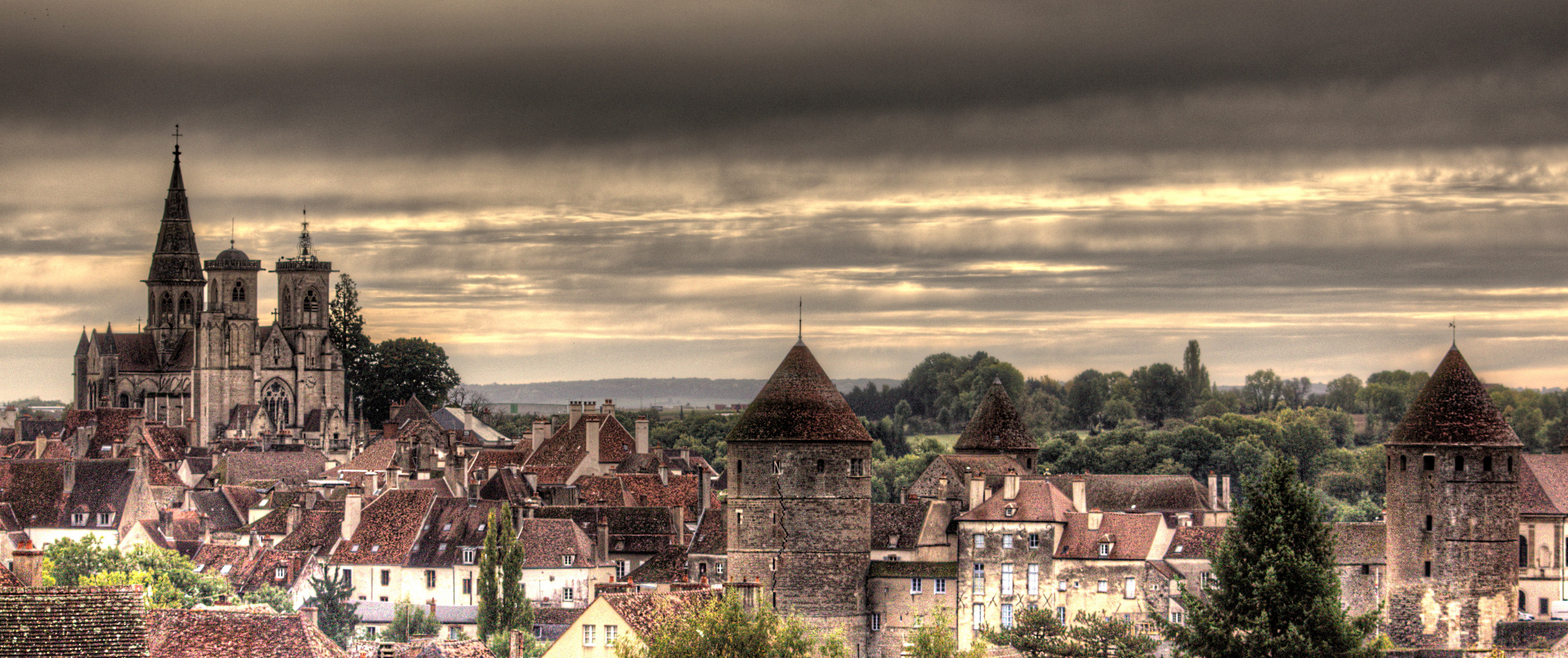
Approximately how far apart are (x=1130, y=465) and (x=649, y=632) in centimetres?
9853

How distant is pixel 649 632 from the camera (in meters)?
63.9

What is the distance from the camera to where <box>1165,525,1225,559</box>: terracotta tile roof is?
86.6 meters

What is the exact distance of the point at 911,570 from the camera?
84.1 m

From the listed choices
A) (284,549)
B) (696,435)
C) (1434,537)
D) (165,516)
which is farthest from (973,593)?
(696,435)

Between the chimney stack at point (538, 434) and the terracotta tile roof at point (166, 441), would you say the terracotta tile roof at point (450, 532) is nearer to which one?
the chimney stack at point (538, 434)

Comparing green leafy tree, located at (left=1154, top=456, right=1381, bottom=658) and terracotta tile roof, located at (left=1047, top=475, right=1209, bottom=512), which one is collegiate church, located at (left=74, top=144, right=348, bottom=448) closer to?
terracotta tile roof, located at (left=1047, top=475, right=1209, bottom=512)

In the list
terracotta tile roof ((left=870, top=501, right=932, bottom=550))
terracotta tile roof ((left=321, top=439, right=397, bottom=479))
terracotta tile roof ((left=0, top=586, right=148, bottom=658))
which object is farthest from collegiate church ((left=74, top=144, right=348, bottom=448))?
terracotta tile roof ((left=0, top=586, right=148, bottom=658))

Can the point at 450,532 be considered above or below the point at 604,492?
below

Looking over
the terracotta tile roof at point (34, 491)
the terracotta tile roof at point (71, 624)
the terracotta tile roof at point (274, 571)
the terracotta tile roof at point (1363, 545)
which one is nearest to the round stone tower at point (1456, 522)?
the terracotta tile roof at point (1363, 545)

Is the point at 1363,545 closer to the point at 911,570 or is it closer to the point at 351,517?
the point at 911,570

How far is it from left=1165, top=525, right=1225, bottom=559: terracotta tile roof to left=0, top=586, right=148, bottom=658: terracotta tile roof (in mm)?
53396

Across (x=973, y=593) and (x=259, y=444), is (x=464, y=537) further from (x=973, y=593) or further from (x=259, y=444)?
(x=259, y=444)

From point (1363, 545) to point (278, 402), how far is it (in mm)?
113946

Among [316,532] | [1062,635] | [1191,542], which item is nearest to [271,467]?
[316,532]
